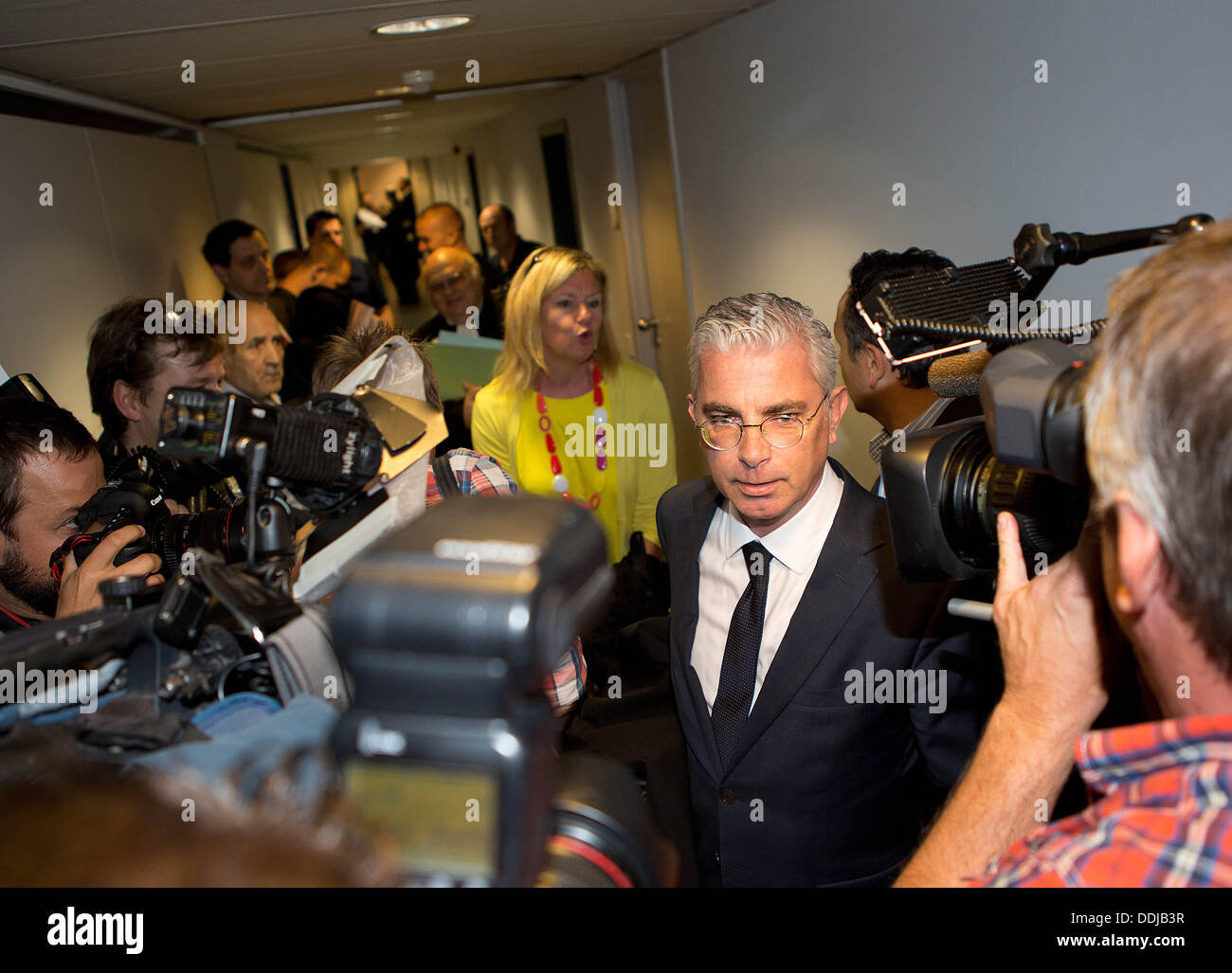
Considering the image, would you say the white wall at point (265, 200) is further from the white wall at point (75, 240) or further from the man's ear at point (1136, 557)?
the man's ear at point (1136, 557)

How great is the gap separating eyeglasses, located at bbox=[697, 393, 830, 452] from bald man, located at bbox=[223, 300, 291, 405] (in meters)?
1.98

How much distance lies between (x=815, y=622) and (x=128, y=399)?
5.88ft

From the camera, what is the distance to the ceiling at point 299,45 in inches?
98.8

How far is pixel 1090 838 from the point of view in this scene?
67 cm

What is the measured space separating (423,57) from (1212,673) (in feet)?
12.7

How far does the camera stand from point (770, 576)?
1526mm

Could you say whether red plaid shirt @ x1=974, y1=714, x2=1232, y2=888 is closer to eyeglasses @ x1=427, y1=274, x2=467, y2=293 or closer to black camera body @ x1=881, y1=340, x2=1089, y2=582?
black camera body @ x1=881, y1=340, x2=1089, y2=582

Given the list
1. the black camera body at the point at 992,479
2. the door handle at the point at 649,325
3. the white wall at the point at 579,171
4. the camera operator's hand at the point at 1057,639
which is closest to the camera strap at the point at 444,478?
the black camera body at the point at 992,479

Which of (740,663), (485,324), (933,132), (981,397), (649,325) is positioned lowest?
(740,663)

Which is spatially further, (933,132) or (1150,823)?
(933,132)

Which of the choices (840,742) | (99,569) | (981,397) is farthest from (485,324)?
(981,397)

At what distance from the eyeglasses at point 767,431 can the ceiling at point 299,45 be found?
1.85 metres

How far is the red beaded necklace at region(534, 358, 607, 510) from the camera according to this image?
2.71m

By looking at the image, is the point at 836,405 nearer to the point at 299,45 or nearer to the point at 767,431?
the point at 767,431
